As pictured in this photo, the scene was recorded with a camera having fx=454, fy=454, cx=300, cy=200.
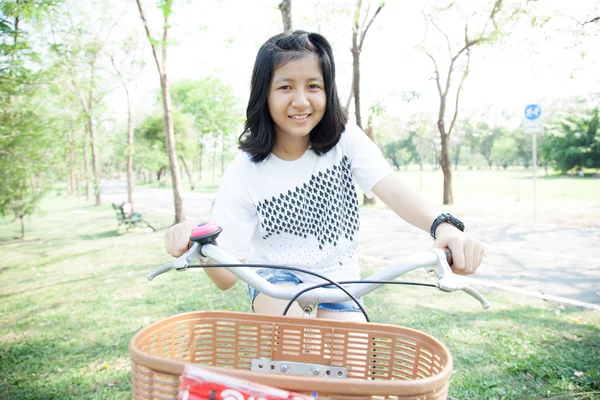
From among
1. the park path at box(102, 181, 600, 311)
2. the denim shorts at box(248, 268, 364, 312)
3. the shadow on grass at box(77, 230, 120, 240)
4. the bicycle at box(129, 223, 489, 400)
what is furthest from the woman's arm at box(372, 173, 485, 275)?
the shadow on grass at box(77, 230, 120, 240)

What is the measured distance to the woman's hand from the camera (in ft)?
4.31

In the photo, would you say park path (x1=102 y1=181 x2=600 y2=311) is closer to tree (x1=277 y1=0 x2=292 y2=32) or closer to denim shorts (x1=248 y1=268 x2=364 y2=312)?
tree (x1=277 y1=0 x2=292 y2=32)

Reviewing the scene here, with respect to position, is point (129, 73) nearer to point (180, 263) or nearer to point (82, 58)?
point (82, 58)

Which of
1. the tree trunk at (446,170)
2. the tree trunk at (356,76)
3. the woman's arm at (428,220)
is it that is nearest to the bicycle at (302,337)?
the woman's arm at (428,220)

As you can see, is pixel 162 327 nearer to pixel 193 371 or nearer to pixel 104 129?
pixel 193 371

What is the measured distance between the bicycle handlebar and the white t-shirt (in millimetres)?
492

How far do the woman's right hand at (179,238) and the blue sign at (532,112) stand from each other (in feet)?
36.0

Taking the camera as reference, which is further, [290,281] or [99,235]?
[99,235]

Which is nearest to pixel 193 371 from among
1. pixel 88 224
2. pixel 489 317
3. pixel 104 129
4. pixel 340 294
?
pixel 340 294

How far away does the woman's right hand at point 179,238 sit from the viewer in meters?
1.43

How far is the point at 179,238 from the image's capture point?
144 centimetres

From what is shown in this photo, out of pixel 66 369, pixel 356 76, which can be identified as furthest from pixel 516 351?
pixel 356 76

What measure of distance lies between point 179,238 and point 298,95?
29.8 inches

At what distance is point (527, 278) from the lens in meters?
6.07
